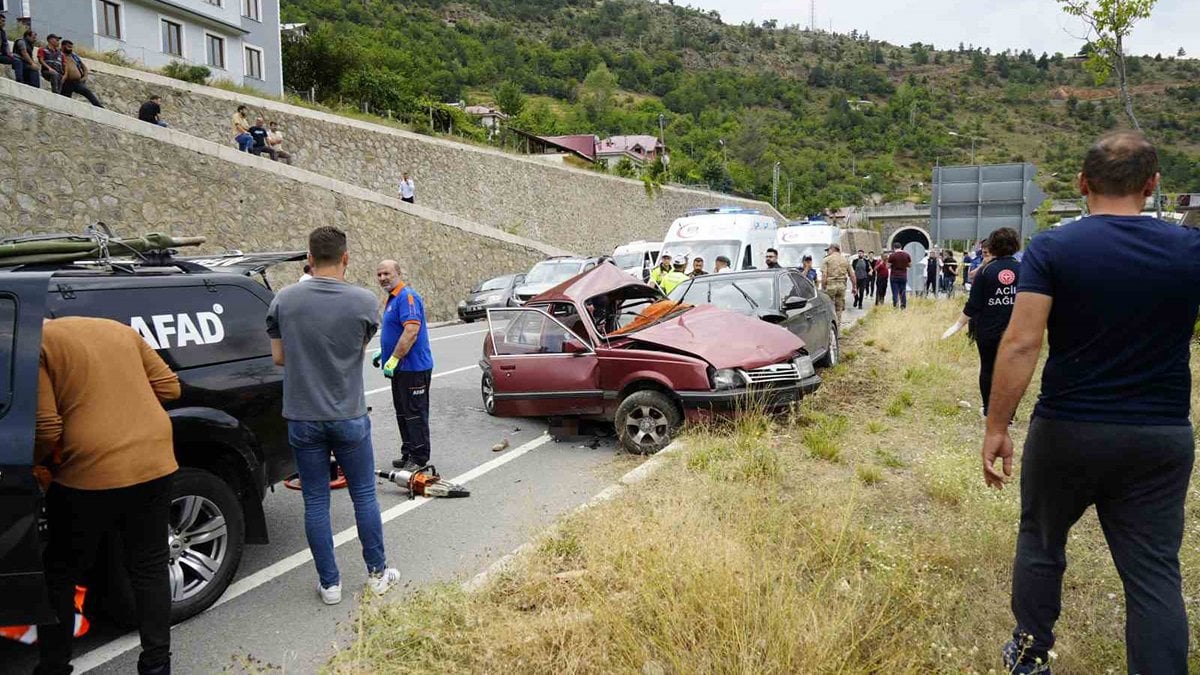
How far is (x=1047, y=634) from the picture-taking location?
3.03 m

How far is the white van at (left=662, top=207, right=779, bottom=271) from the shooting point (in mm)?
20172

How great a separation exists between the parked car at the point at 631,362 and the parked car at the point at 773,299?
1.71 metres

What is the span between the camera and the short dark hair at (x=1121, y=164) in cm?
276

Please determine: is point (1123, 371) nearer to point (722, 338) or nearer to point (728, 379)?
point (728, 379)

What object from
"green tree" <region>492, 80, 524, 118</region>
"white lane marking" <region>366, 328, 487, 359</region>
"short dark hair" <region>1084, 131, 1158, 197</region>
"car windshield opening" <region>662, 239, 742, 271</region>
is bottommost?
"white lane marking" <region>366, 328, 487, 359</region>

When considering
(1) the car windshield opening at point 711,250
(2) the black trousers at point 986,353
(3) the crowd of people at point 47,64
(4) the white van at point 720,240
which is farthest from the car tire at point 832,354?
(3) the crowd of people at point 47,64

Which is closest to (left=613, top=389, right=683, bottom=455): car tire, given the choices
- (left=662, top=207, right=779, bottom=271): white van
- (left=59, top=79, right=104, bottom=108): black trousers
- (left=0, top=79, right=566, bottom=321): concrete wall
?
(left=662, top=207, right=779, bottom=271): white van

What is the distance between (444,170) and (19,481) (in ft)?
103

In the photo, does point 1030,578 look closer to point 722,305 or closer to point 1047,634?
point 1047,634

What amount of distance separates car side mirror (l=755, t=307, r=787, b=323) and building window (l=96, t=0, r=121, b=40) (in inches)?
1254

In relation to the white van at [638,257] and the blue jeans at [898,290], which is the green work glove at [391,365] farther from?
the blue jeans at [898,290]

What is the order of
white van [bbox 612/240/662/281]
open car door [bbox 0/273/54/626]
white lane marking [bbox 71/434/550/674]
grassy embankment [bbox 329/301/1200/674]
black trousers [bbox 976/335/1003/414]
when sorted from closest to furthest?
1. open car door [bbox 0/273/54/626]
2. grassy embankment [bbox 329/301/1200/674]
3. white lane marking [bbox 71/434/550/674]
4. black trousers [bbox 976/335/1003/414]
5. white van [bbox 612/240/662/281]

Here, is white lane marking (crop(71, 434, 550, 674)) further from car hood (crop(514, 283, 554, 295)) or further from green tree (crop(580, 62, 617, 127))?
green tree (crop(580, 62, 617, 127))

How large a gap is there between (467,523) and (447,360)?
8307mm
